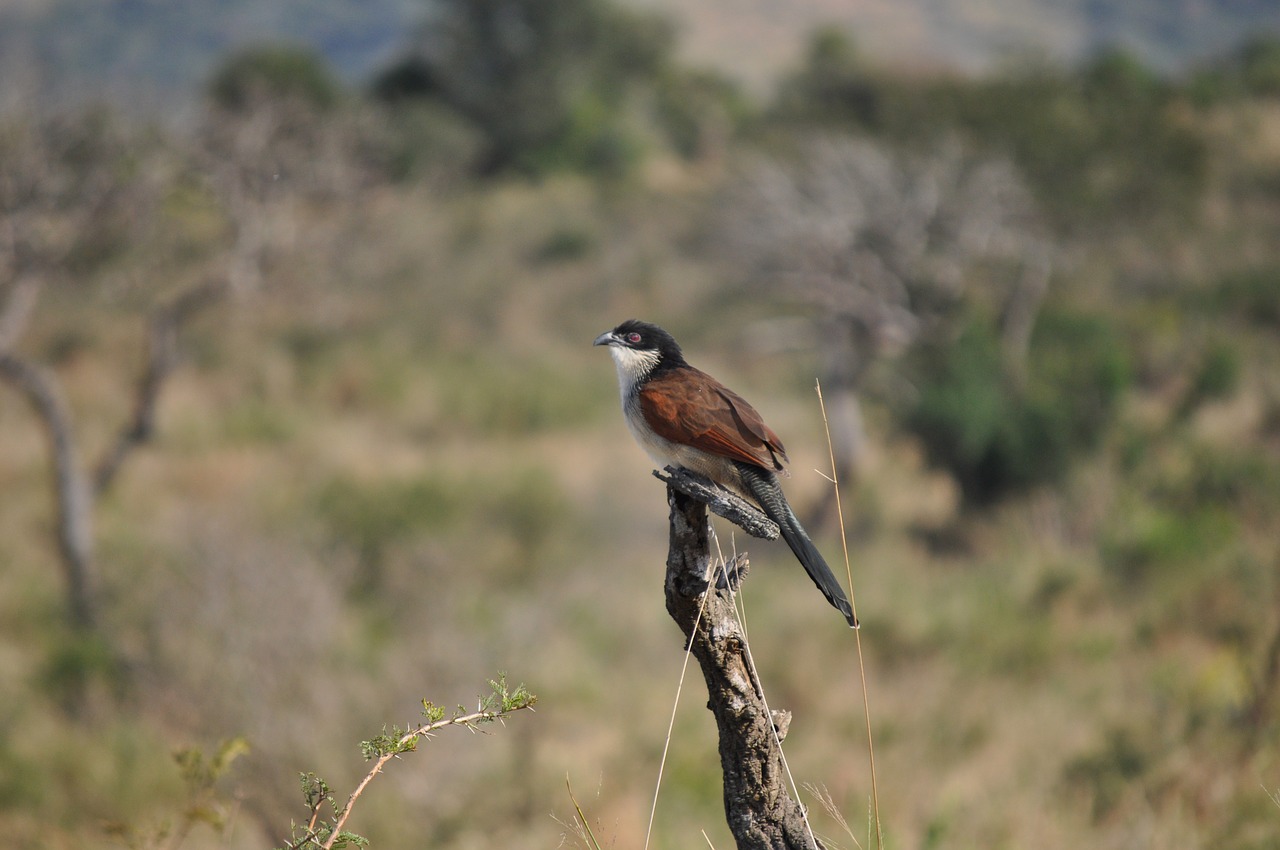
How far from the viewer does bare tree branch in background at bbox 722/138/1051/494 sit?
17.4 metres

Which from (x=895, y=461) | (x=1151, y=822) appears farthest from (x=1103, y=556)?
(x=1151, y=822)

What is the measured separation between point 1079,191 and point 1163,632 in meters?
13.9

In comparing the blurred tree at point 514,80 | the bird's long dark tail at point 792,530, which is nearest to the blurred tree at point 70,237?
the bird's long dark tail at point 792,530

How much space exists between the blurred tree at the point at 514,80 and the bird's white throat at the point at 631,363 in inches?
1175

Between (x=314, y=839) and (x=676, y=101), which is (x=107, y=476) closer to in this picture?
(x=314, y=839)

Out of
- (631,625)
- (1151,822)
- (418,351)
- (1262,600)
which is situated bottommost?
(1151,822)

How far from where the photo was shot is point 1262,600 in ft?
29.1

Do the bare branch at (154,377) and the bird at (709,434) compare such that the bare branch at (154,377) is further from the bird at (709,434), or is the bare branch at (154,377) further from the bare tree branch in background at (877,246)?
the bird at (709,434)

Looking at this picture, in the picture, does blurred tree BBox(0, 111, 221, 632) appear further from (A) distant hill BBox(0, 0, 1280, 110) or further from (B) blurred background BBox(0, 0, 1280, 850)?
(A) distant hill BBox(0, 0, 1280, 110)

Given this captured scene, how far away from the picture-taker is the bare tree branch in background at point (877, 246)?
17359 millimetres

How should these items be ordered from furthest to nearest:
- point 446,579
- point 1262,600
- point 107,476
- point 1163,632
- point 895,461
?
1. point 895,461
2. point 107,476
3. point 446,579
4. point 1163,632
5. point 1262,600

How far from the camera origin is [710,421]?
2490 mm

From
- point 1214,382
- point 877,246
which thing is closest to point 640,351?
point 1214,382

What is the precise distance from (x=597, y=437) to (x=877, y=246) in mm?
6373
